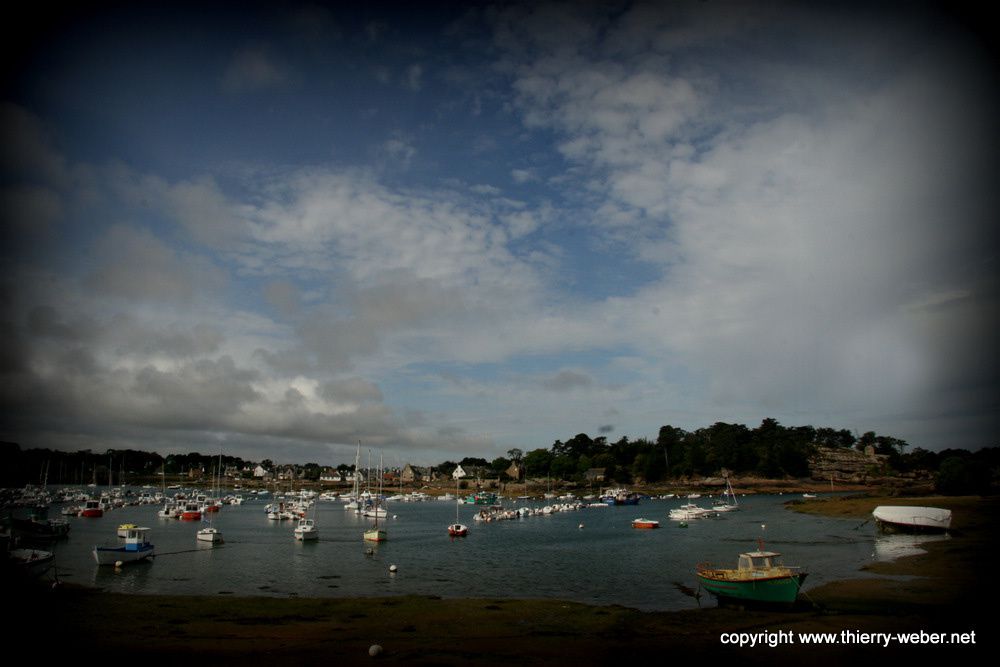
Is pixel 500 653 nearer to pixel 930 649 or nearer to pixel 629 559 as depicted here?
pixel 930 649

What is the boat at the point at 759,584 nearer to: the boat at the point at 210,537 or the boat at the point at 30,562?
the boat at the point at 30,562

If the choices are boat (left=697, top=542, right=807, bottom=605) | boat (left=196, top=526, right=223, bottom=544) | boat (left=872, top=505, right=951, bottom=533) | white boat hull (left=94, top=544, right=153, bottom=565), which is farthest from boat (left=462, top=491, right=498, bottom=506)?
boat (left=697, top=542, right=807, bottom=605)

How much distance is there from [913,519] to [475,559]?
162 ft

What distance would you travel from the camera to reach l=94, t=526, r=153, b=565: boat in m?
50.6

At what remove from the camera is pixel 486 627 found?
29.3m

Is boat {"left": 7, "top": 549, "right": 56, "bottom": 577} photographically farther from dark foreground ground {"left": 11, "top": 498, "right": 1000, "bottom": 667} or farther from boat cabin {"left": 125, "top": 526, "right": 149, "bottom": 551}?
boat cabin {"left": 125, "top": 526, "right": 149, "bottom": 551}

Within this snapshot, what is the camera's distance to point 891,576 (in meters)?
39.6

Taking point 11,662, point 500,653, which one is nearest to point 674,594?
point 500,653

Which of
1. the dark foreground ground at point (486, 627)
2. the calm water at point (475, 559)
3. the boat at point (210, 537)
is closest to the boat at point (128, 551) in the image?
the calm water at point (475, 559)

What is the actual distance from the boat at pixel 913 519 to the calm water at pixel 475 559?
10.1ft

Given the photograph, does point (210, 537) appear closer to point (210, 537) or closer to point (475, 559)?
point (210, 537)

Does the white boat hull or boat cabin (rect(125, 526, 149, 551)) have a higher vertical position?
boat cabin (rect(125, 526, 149, 551))

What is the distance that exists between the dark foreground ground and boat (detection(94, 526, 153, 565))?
13072 millimetres

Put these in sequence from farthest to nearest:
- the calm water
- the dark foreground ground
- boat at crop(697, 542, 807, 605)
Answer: the calm water
boat at crop(697, 542, 807, 605)
the dark foreground ground
